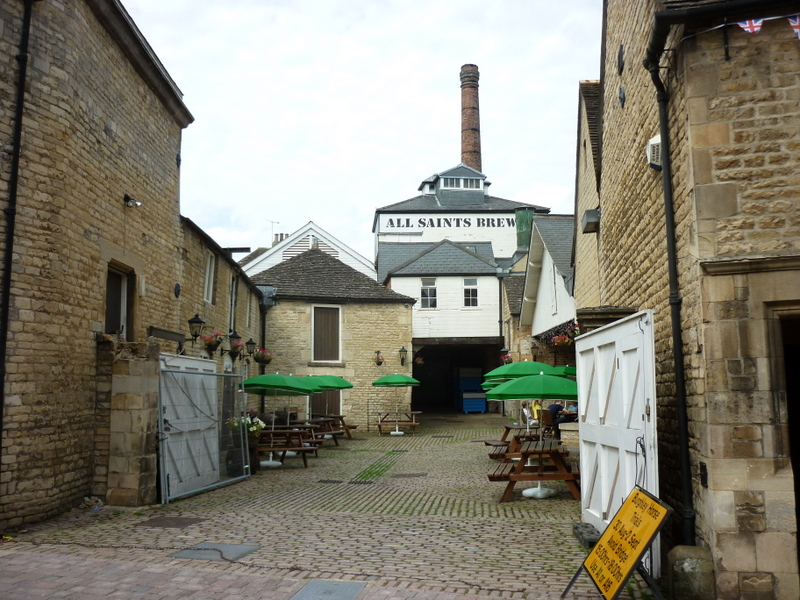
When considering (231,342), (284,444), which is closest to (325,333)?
(231,342)

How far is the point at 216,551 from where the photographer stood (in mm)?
6551

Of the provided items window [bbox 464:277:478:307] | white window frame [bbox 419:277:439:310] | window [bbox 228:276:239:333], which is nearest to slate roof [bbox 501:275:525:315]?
window [bbox 464:277:478:307]

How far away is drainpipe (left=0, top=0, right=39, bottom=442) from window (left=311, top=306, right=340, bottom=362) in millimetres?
16038

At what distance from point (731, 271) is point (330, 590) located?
3.80 metres

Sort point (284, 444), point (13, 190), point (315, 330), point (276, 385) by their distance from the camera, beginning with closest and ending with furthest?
point (13, 190) → point (284, 444) → point (276, 385) → point (315, 330)

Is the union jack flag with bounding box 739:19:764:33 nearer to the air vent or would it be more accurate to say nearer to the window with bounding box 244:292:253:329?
the air vent

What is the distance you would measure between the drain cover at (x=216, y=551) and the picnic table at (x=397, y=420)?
14.6 metres

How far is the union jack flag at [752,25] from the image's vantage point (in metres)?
5.36

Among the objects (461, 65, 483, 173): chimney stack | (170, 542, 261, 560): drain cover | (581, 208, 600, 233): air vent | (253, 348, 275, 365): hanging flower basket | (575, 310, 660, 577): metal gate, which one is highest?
(461, 65, 483, 173): chimney stack

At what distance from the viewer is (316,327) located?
77.8 feet

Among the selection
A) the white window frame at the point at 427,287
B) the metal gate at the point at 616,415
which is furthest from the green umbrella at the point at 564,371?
the white window frame at the point at 427,287

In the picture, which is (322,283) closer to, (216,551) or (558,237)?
(558,237)

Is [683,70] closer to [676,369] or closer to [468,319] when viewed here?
[676,369]

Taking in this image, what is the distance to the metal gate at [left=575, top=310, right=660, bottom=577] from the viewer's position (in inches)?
218
